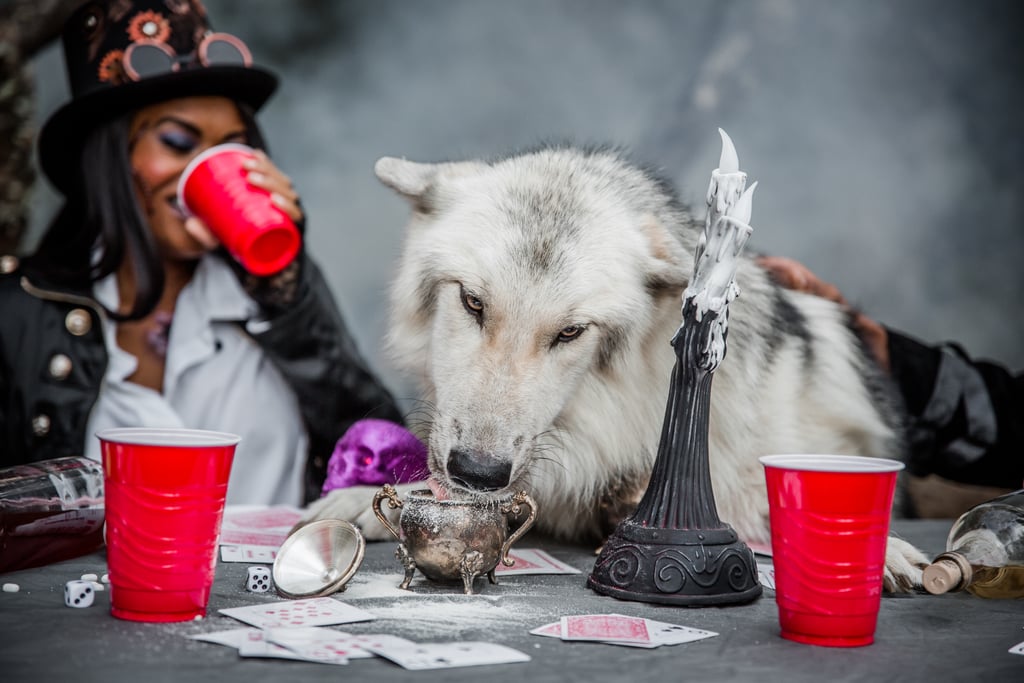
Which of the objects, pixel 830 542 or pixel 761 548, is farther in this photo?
pixel 761 548

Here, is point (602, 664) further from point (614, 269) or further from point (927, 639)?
point (614, 269)

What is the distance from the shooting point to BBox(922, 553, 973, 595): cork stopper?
151 cm

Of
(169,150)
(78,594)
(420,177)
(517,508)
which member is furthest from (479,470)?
(169,150)

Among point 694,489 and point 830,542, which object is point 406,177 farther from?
point 830,542

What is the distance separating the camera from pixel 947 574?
151cm

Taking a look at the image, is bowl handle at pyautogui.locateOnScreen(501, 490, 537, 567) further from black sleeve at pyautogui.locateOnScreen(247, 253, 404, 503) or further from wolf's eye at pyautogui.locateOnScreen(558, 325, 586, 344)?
black sleeve at pyautogui.locateOnScreen(247, 253, 404, 503)

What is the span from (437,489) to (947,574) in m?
0.87

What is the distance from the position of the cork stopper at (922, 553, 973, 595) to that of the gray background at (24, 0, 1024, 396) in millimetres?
2954

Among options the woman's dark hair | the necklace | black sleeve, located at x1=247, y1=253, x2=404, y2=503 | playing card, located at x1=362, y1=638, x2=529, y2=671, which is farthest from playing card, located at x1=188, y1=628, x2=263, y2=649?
the necklace

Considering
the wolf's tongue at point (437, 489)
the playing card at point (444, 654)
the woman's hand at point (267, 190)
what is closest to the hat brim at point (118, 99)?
the woman's hand at point (267, 190)

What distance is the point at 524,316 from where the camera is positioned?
1.73 m

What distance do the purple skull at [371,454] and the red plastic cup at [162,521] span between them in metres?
0.86

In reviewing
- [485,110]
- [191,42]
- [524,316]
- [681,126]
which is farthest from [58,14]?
[524,316]

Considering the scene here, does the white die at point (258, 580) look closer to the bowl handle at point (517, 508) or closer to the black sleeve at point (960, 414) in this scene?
the bowl handle at point (517, 508)
